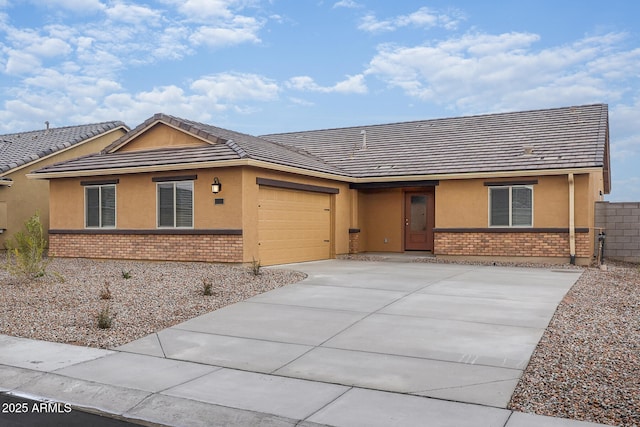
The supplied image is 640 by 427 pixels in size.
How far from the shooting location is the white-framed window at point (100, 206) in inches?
688

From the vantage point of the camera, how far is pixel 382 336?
7688mm

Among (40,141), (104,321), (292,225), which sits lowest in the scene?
(104,321)

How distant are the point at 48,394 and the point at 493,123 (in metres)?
19.4

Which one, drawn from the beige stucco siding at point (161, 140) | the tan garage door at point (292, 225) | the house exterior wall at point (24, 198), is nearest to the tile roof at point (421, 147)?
the beige stucco siding at point (161, 140)

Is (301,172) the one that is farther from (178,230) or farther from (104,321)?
(104,321)

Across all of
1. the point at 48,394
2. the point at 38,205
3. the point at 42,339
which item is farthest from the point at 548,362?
the point at 38,205

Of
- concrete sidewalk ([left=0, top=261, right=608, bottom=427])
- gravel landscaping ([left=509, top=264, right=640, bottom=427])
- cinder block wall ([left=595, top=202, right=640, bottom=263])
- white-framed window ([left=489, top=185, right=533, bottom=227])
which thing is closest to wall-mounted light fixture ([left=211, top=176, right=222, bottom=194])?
concrete sidewalk ([left=0, top=261, right=608, bottom=427])

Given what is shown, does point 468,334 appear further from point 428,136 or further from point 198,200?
point 428,136

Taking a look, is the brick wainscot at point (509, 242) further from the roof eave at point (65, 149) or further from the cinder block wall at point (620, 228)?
the roof eave at point (65, 149)

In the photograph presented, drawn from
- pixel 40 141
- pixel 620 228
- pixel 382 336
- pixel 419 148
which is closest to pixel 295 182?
pixel 419 148

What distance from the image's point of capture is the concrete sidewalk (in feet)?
16.7

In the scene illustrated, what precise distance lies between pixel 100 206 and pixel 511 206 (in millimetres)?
12653

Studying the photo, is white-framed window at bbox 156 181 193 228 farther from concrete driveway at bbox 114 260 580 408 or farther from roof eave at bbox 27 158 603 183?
concrete driveway at bbox 114 260 580 408

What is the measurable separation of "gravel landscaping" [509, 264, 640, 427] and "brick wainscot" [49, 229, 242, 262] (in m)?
8.69
